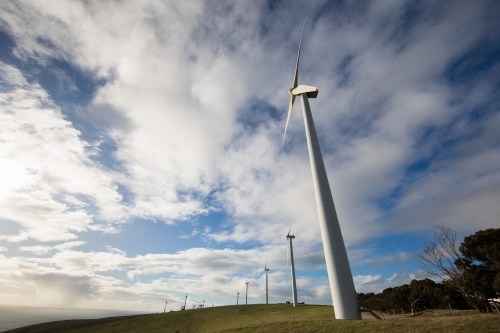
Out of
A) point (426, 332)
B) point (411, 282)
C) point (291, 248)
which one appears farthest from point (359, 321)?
point (291, 248)

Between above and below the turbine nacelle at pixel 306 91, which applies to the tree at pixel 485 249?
below

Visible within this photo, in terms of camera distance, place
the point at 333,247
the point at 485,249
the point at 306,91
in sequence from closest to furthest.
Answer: the point at 333,247 → the point at 306,91 → the point at 485,249

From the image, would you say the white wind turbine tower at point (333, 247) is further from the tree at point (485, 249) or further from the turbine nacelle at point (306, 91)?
the tree at point (485, 249)

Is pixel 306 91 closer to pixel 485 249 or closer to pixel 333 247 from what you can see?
pixel 333 247

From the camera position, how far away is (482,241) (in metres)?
49.3

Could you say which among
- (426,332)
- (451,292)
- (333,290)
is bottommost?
(426,332)

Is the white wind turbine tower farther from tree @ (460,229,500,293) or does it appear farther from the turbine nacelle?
tree @ (460,229,500,293)

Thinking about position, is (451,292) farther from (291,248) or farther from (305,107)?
(305,107)

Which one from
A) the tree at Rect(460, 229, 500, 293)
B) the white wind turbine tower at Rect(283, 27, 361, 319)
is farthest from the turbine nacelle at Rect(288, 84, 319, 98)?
the tree at Rect(460, 229, 500, 293)

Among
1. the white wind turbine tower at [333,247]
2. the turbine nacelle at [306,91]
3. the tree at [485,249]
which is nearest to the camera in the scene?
the white wind turbine tower at [333,247]

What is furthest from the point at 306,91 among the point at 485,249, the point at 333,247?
the point at 485,249

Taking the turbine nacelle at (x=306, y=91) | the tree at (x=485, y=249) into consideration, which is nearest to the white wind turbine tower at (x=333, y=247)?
the turbine nacelle at (x=306, y=91)

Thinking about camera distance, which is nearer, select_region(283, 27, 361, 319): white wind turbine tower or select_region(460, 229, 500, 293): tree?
select_region(283, 27, 361, 319): white wind turbine tower

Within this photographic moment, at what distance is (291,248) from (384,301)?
31127mm
